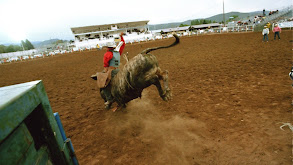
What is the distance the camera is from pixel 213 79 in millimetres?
6566

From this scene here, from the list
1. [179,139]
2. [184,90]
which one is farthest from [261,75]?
[179,139]

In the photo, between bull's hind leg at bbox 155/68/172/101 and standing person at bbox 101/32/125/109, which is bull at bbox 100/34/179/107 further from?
standing person at bbox 101/32/125/109

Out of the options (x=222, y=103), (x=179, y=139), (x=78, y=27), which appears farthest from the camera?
(x=78, y=27)

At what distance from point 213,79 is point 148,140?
4.48m

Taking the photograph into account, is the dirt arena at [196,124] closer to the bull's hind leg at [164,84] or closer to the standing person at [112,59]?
the standing person at [112,59]

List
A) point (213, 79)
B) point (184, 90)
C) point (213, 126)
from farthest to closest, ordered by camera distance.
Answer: point (213, 79) < point (184, 90) < point (213, 126)

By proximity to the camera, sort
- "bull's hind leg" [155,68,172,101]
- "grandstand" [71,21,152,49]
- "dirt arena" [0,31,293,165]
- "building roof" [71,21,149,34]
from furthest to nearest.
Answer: "building roof" [71,21,149,34] < "grandstand" [71,21,152,49] < "bull's hind leg" [155,68,172,101] < "dirt arena" [0,31,293,165]

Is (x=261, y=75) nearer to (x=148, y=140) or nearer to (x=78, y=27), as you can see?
(x=148, y=140)

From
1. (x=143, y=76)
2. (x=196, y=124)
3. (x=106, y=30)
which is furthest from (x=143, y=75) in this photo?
(x=106, y=30)

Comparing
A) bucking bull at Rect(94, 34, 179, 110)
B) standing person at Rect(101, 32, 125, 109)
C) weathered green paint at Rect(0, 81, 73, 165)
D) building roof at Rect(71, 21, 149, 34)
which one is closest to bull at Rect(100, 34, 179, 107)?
bucking bull at Rect(94, 34, 179, 110)

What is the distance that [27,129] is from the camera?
3.21 ft

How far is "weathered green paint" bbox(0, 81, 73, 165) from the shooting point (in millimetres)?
759

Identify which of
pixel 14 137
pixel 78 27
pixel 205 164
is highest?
pixel 78 27

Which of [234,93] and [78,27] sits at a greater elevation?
[78,27]
